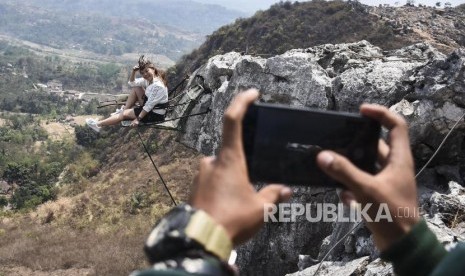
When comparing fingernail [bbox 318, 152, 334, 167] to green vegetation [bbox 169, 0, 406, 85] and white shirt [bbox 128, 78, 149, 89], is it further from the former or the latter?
green vegetation [bbox 169, 0, 406, 85]

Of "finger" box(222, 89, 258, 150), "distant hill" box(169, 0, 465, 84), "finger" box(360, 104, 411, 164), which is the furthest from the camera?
"distant hill" box(169, 0, 465, 84)

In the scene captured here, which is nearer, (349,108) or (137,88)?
(349,108)

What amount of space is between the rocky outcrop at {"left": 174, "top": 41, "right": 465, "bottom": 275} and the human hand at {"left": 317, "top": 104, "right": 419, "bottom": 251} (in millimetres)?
3430

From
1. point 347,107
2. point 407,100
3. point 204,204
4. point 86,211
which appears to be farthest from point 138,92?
point 86,211

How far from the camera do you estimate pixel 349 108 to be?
8.23 meters

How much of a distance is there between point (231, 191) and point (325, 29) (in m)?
51.0

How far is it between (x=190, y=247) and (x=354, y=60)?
9447mm

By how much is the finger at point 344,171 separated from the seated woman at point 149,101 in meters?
8.06

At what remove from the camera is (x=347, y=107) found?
8.30 m

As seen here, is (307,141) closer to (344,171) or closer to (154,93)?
(344,171)

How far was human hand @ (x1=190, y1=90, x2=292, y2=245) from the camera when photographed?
1.30 metres

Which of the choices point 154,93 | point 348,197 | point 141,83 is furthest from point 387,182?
point 141,83

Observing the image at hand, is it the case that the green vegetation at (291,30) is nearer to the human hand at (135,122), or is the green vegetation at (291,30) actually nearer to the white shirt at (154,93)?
the white shirt at (154,93)

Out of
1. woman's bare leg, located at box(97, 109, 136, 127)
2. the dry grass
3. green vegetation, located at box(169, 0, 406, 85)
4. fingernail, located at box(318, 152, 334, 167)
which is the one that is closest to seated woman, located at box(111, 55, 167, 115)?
woman's bare leg, located at box(97, 109, 136, 127)
